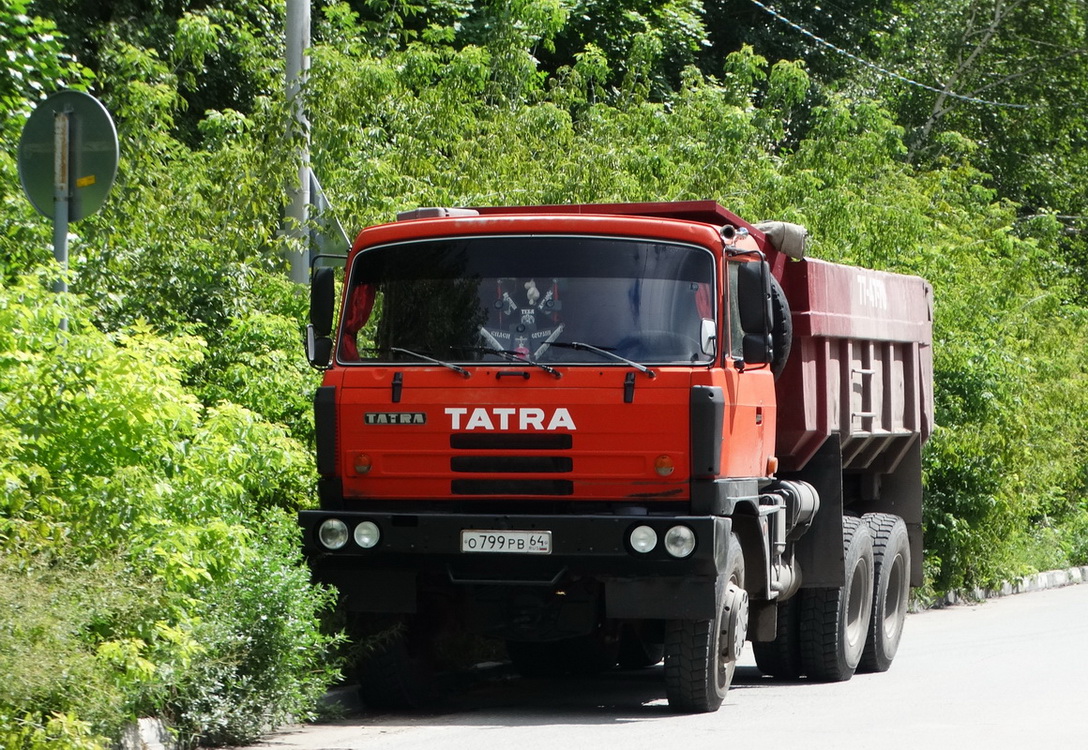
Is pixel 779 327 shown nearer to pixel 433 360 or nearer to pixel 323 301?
pixel 433 360

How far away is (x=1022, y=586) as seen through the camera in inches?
861

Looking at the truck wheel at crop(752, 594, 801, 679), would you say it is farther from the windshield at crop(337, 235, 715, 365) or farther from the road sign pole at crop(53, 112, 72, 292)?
the road sign pole at crop(53, 112, 72, 292)

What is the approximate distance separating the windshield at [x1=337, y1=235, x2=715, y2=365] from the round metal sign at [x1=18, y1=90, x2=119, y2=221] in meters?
1.69

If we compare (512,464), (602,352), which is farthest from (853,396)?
(512,464)

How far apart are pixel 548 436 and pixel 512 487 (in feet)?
1.18

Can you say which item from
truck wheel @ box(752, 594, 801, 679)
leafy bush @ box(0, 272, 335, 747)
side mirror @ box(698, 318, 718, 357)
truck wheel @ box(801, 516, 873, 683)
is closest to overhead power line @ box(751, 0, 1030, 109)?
truck wheel @ box(801, 516, 873, 683)

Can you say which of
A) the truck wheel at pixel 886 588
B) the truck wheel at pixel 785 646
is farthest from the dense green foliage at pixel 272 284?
the truck wheel at pixel 886 588

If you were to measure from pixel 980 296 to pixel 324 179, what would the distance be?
9514mm

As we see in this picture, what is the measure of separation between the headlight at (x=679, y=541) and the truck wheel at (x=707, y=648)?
335mm

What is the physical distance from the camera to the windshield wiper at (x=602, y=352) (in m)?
8.95

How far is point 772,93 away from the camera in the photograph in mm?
19922

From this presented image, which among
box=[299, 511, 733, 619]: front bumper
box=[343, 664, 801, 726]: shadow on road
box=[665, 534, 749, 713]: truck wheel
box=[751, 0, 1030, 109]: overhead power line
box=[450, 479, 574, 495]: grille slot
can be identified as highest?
box=[751, 0, 1030, 109]: overhead power line

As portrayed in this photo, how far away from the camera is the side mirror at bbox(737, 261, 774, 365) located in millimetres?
9273

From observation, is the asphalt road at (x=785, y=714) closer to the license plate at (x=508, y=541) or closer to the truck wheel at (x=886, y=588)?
the truck wheel at (x=886, y=588)
